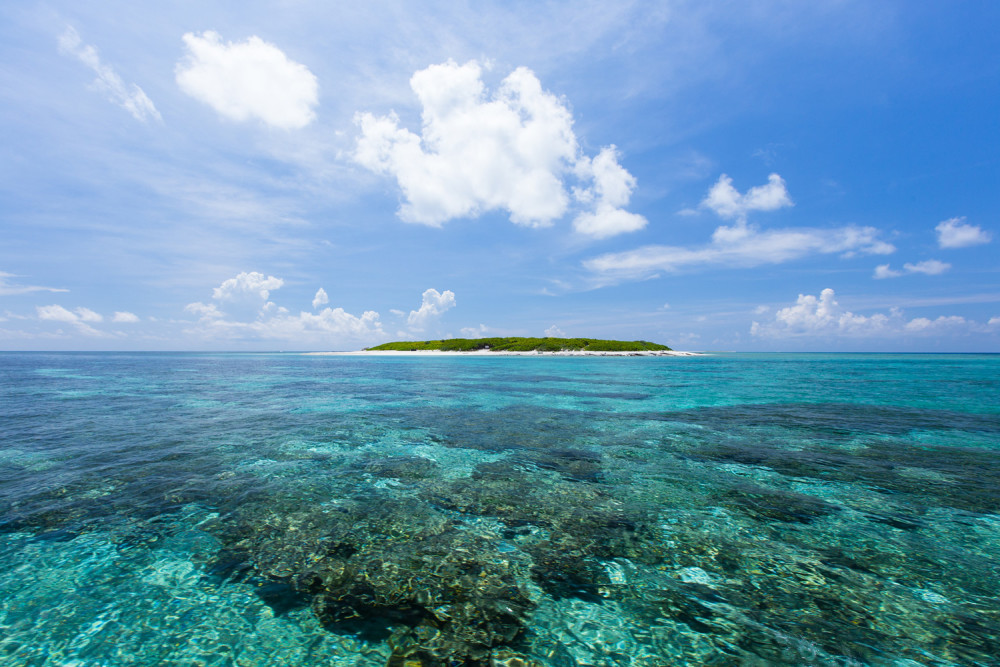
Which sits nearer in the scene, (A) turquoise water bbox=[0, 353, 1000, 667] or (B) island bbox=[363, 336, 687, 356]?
(A) turquoise water bbox=[0, 353, 1000, 667]

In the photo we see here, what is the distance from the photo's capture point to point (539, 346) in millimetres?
154250

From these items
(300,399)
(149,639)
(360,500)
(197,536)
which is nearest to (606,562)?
(360,500)

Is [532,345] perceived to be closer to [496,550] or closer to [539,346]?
[539,346]

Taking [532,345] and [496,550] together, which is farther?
[532,345]

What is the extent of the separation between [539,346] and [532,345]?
312 centimetres

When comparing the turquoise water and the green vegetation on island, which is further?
the green vegetation on island

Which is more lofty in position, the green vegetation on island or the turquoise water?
the green vegetation on island

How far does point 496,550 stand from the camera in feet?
25.4

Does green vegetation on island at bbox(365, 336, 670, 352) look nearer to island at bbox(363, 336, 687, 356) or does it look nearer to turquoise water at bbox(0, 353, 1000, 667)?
island at bbox(363, 336, 687, 356)

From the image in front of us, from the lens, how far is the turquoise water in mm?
5375

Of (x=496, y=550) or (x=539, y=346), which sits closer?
(x=496, y=550)

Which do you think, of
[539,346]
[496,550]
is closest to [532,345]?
[539,346]

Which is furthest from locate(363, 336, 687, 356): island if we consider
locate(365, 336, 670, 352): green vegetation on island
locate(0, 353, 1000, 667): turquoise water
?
locate(0, 353, 1000, 667): turquoise water

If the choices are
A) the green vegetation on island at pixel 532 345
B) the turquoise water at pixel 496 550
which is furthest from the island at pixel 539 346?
the turquoise water at pixel 496 550
